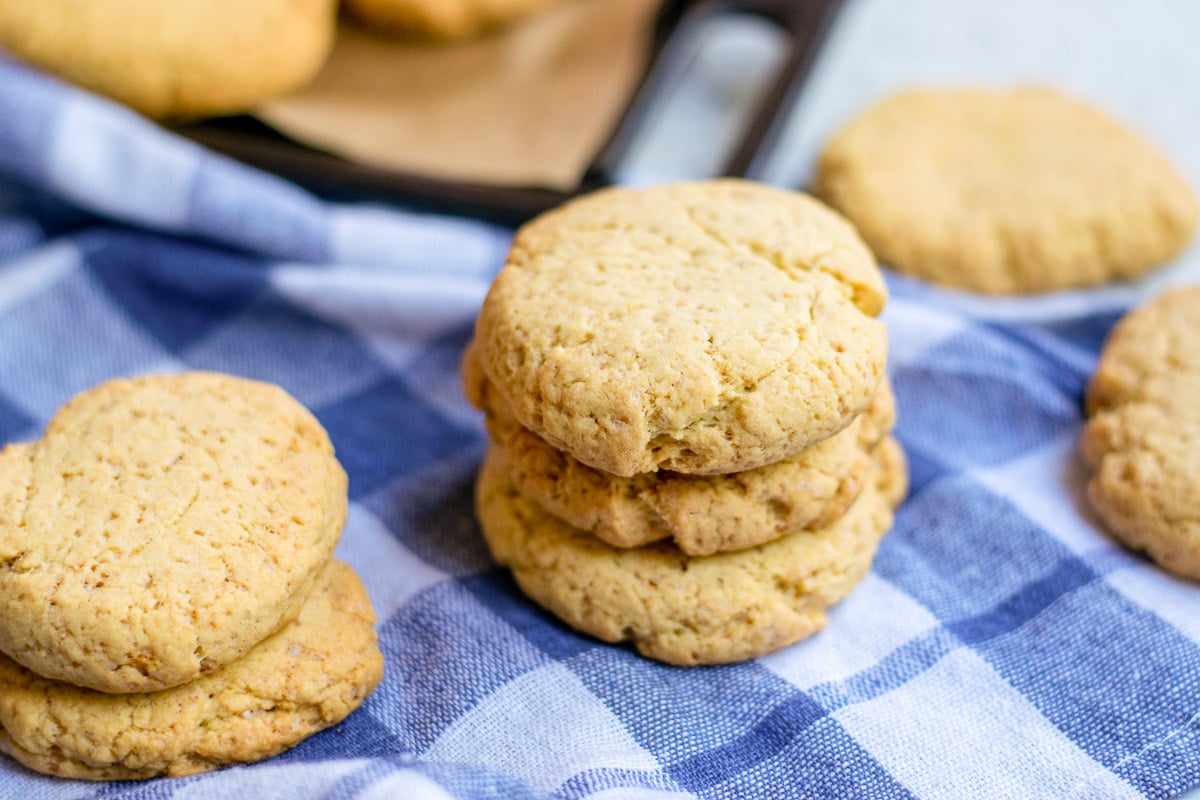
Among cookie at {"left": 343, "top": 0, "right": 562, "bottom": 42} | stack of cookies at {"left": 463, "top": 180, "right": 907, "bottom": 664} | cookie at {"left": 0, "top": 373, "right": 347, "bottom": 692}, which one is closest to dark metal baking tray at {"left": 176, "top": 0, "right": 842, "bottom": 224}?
cookie at {"left": 343, "top": 0, "right": 562, "bottom": 42}

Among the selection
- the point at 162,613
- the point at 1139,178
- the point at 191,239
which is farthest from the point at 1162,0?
the point at 162,613

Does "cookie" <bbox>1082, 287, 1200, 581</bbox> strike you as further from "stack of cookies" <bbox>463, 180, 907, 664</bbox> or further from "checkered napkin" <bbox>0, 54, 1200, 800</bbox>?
"stack of cookies" <bbox>463, 180, 907, 664</bbox>

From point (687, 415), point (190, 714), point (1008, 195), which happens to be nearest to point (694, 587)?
point (687, 415)

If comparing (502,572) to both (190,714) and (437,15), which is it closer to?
(190,714)

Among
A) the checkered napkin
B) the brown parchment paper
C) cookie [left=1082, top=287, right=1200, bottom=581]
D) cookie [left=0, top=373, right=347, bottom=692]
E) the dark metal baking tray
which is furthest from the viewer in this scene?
the brown parchment paper

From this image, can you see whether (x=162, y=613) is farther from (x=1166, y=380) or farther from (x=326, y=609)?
(x=1166, y=380)

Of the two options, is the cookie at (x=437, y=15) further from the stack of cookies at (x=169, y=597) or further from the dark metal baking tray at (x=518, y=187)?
the stack of cookies at (x=169, y=597)
